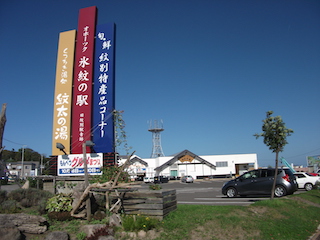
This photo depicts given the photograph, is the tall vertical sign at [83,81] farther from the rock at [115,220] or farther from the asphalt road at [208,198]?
the rock at [115,220]

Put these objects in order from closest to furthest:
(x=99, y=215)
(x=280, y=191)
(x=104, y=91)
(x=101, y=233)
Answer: (x=101, y=233), (x=99, y=215), (x=280, y=191), (x=104, y=91)

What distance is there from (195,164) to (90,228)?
51.5 metres

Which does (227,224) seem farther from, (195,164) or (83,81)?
(195,164)

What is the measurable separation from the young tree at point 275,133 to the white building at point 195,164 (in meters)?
44.6

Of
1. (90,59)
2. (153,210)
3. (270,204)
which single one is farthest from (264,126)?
(90,59)

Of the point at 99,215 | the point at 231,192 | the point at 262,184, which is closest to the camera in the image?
the point at 99,215

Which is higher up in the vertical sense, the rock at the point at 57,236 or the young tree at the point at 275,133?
the young tree at the point at 275,133

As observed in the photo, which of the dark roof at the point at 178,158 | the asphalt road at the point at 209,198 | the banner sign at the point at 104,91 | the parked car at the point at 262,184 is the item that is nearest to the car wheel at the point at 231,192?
the parked car at the point at 262,184

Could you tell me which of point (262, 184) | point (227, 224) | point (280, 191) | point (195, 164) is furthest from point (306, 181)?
point (195, 164)

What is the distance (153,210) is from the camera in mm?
8469

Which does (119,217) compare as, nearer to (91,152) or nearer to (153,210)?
(153,210)

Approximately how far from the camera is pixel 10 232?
652cm

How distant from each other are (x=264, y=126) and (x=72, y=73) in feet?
44.2

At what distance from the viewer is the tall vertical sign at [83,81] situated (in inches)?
741
